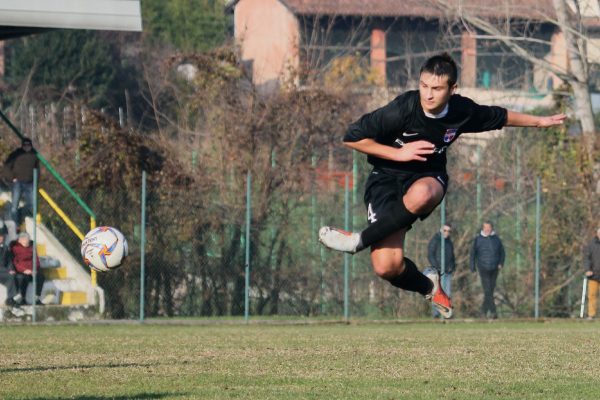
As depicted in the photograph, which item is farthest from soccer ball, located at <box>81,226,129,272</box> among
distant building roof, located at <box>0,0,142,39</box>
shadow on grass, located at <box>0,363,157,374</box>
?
distant building roof, located at <box>0,0,142,39</box>

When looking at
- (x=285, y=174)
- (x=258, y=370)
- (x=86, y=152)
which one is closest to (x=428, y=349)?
(x=258, y=370)

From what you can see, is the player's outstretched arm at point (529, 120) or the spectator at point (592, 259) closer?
the player's outstretched arm at point (529, 120)

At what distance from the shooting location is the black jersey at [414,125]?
9570 millimetres

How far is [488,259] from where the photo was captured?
23750 mm

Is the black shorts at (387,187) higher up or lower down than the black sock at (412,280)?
higher up

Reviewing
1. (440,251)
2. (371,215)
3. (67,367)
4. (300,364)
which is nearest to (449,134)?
(371,215)

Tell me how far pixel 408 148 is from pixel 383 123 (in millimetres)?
379

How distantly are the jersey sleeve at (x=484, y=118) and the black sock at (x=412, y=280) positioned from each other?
4.16 ft

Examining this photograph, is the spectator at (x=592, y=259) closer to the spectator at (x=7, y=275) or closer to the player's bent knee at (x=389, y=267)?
the spectator at (x=7, y=275)

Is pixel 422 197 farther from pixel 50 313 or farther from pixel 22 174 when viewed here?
pixel 22 174

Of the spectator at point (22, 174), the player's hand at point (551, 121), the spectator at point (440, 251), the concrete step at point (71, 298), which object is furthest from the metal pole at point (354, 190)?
the player's hand at point (551, 121)

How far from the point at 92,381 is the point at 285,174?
51.0ft

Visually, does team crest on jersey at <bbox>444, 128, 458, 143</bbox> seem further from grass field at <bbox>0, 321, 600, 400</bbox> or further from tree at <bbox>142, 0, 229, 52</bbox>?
tree at <bbox>142, 0, 229, 52</bbox>

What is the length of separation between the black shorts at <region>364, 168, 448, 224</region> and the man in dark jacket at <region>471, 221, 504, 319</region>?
1385 cm
